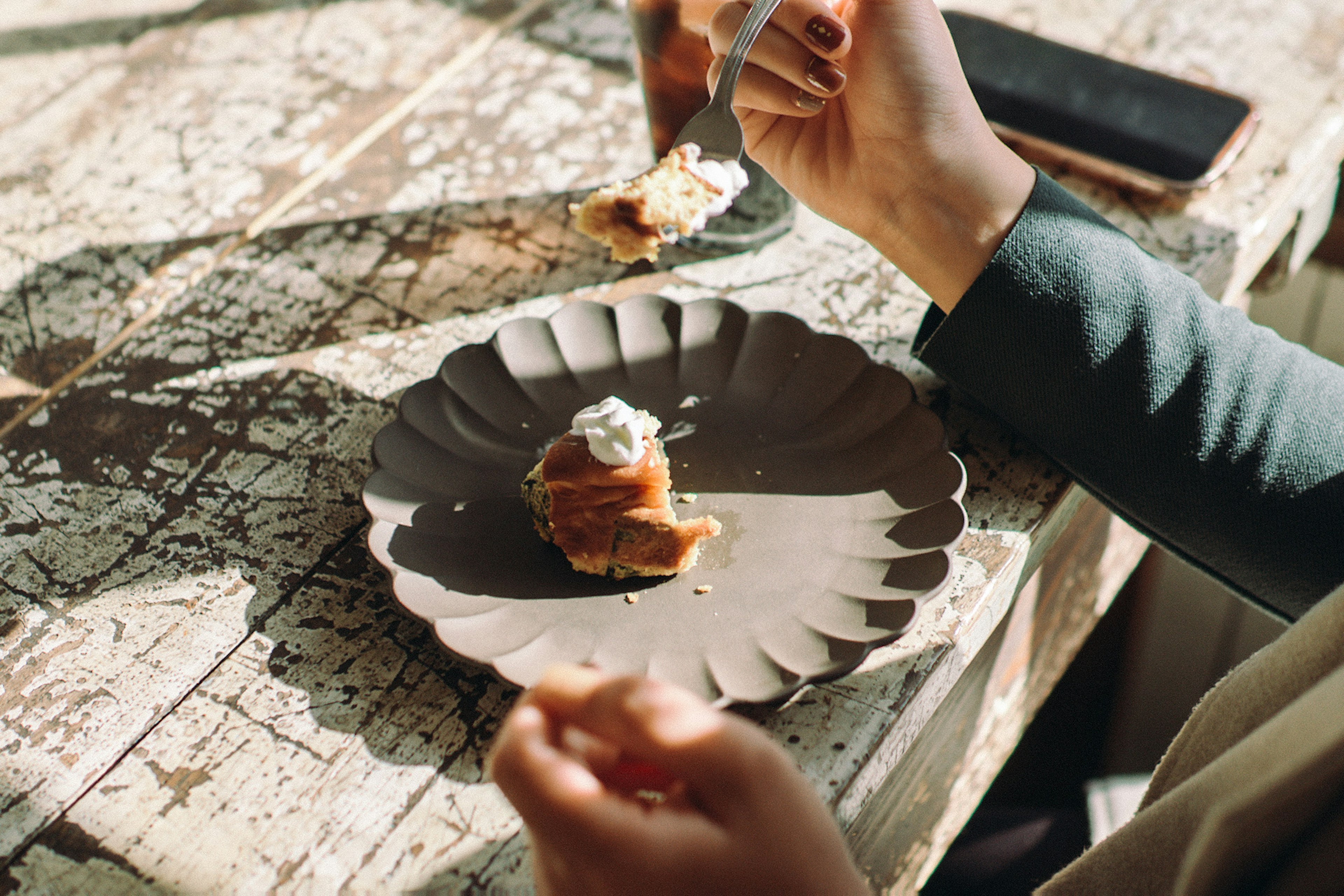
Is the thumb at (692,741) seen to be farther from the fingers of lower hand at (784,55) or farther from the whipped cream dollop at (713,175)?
the fingers of lower hand at (784,55)

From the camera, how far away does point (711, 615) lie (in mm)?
831

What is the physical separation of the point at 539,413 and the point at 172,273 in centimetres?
61

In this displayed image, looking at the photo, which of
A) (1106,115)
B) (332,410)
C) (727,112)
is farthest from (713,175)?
(1106,115)

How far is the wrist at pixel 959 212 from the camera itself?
101cm

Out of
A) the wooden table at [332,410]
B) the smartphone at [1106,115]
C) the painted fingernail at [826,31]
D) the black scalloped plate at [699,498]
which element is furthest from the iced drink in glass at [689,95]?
the smartphone at [1106,115]

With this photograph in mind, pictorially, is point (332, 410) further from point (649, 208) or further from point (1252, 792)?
point (1252, 792)

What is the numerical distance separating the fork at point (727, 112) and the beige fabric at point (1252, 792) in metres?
0.71

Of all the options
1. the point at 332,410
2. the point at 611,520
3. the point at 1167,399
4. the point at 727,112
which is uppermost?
the point at 727,112

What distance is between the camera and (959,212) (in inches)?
40.5

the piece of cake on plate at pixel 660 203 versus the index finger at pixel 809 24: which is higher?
the index finger at pixel 809 24

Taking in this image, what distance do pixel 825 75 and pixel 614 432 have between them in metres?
0.48

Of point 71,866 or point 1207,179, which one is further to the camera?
point 1207,179

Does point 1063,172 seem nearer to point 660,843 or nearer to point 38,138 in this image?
point 660,843

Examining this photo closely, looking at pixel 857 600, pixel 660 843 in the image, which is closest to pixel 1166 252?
pixel 857 600
